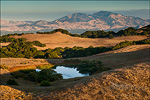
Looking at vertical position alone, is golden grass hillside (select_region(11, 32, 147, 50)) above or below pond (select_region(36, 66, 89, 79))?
above

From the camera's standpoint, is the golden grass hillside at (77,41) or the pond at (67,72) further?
the golden grass hillside at (77,41)

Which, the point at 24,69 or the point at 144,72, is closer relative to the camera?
the point at 144,72

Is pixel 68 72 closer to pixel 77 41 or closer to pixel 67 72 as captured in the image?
pixel 67 72

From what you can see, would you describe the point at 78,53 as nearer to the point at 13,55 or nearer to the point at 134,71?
the point at 13,55

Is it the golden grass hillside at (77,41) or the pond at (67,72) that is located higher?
the golden grass hillside at (77,41)

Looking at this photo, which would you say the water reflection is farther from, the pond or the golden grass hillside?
the golden grass hillside

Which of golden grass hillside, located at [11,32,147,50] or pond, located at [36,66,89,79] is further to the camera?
golden grass hillside, located at [11,32,147,50]

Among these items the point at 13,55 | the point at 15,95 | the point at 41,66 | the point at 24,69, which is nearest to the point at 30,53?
the point at 13,55

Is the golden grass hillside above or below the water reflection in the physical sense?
above

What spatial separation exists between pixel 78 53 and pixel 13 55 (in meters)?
25.3

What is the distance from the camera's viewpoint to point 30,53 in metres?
66.9

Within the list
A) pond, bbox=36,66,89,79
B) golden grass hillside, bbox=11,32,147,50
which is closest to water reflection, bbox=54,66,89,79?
pond, bbox=36,66,89,79

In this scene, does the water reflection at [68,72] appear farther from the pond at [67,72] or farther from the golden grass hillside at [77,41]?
the golden grass hillside at [77,41]

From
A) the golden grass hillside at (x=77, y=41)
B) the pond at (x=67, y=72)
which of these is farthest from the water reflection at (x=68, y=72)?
the golden grass hillside at (x=77, y=41)
